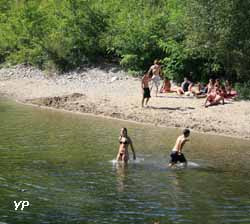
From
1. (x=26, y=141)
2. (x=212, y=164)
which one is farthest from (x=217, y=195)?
(x=26, y=141)

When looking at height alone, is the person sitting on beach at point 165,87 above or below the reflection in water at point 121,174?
above

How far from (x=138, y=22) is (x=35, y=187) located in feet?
76.4

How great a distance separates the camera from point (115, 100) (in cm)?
3478

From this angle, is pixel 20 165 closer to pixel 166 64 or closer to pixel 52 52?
pixel 166 64

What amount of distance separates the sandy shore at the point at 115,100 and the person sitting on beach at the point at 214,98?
0.29m

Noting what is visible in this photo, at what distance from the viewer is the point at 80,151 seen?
24.0 meters

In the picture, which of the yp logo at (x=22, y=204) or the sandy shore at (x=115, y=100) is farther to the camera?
the sandy shore at (x=115, y=100)

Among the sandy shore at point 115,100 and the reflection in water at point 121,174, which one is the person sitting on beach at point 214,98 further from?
the reflection in water at point 121,174

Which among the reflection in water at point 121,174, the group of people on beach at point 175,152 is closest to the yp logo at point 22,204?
the reflection in water at point 121,174

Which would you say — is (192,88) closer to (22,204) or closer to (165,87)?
(165,87)

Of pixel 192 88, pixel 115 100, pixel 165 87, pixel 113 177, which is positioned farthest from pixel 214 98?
pixel 113 177

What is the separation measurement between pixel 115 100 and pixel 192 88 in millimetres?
3785

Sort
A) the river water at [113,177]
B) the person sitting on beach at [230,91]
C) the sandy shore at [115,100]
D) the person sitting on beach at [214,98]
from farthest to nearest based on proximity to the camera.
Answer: the person sitting on beach at [230,91] → the person sitting on beach at [214,98] → the sandy shore at [115,100] → the river water at [113,177]

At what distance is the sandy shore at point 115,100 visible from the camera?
29.4m
